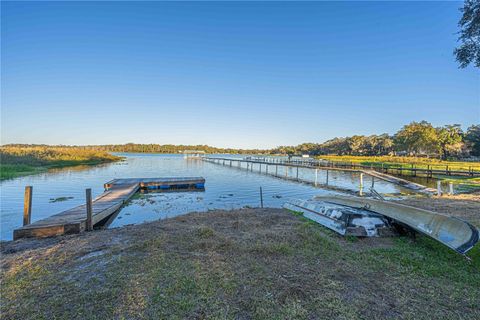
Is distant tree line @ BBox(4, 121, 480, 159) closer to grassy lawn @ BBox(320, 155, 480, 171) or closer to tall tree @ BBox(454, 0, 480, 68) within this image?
grassy lawn @ BBox(320, 155, 480, 171)

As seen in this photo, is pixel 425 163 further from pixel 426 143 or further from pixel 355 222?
pixel 355 222

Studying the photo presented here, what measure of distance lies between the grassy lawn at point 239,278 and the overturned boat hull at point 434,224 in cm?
31

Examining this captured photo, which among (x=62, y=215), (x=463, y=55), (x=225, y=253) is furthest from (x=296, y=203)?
(x=62, y=215)

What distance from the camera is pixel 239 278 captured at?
379 cm

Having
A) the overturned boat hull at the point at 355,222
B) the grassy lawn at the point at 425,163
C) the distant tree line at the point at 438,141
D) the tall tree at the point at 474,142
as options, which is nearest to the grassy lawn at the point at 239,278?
the overturned boat hull at the point at 355,222

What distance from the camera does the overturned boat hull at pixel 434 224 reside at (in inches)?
172

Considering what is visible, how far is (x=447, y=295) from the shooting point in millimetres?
3271

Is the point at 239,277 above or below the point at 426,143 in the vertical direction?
below

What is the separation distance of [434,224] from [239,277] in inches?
187

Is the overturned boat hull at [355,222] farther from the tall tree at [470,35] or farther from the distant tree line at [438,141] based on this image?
the distant tree line at [438,141]

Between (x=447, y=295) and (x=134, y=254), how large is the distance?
18.2 feet

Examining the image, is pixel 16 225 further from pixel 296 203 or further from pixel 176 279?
pixel 296 203

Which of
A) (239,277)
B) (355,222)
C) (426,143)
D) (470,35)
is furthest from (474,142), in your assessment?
(239,277)

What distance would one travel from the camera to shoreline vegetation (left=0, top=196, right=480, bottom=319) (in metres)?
2.98
